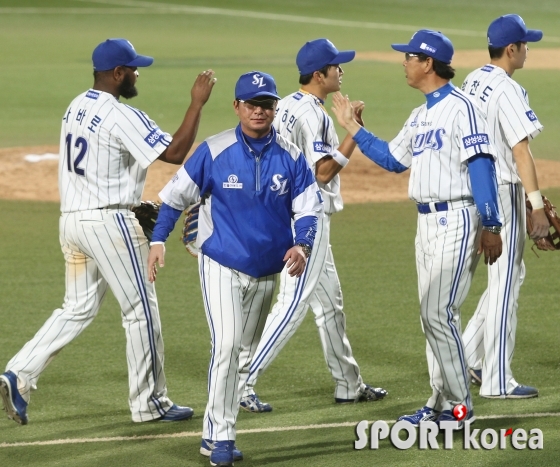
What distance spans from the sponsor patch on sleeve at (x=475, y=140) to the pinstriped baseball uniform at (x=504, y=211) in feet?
2.72

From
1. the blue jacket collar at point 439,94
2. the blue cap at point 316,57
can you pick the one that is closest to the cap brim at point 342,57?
the blue cap at point 316,57

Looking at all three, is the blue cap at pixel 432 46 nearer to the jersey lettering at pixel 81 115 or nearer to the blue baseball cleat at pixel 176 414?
the jersey lettering at pixel 81 115

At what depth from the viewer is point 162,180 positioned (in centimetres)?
1391

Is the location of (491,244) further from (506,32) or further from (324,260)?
(506,32)

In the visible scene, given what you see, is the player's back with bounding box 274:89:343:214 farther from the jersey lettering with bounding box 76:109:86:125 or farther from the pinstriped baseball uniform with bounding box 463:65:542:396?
the jersey lettering with bounding box 76:109:86:125

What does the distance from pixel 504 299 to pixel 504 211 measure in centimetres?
50

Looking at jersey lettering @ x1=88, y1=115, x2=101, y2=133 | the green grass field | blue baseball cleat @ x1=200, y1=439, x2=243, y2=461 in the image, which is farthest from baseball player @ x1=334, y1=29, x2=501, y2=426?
jersey lettering @ x1=88, y1=115, x2=101, y2=133

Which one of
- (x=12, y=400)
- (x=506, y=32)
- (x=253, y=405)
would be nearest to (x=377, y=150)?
(x=506, y=32)

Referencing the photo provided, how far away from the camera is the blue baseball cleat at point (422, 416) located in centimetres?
575

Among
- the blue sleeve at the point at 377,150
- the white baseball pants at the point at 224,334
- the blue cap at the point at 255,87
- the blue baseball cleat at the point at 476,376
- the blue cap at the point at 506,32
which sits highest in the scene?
the blue cap at the point at 506,32

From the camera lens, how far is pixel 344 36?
3203cm

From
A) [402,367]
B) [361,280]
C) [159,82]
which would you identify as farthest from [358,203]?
[159,82]

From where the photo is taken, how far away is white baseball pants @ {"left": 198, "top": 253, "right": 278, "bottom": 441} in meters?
5.23

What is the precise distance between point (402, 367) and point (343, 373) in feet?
2.66
